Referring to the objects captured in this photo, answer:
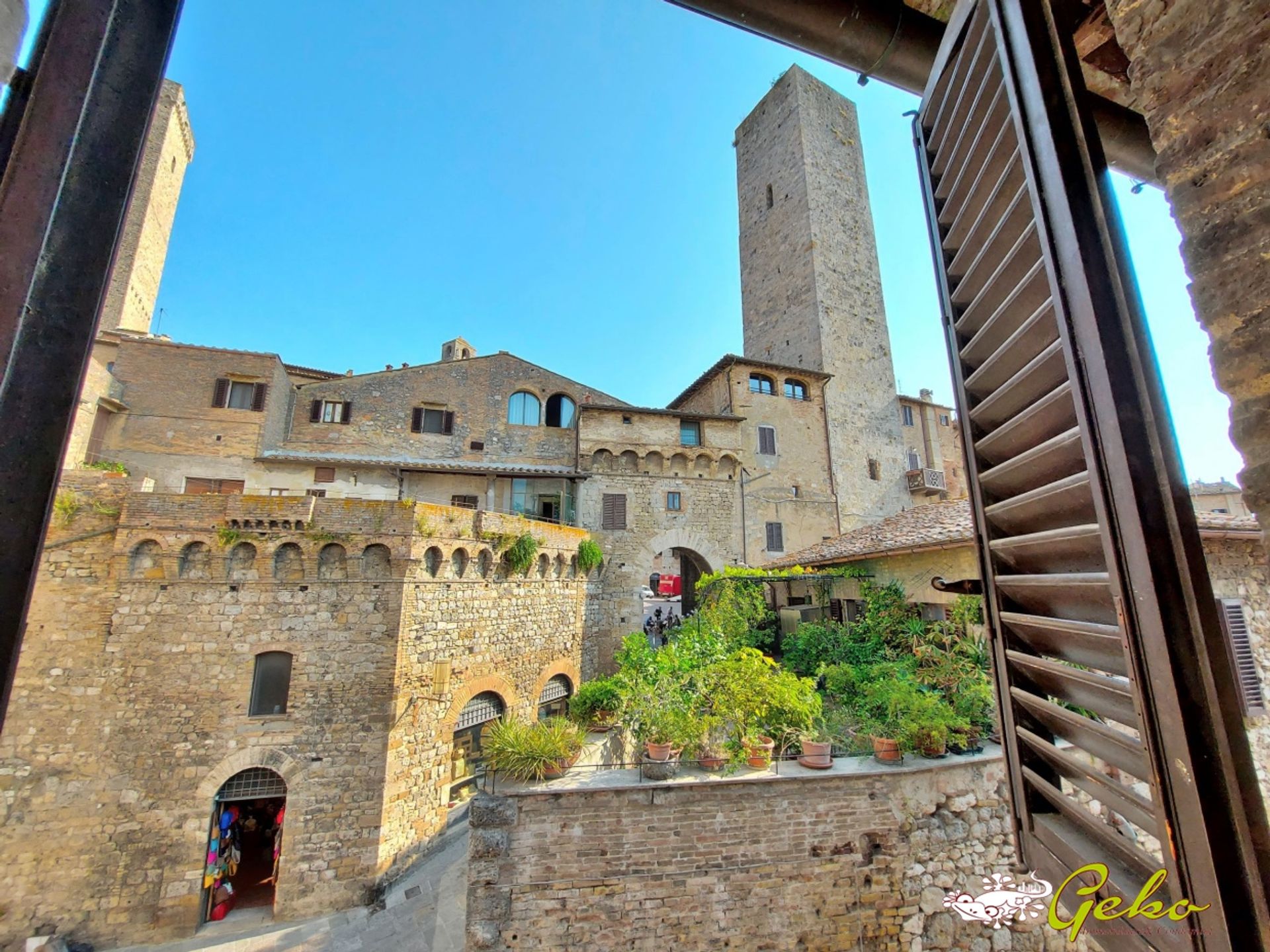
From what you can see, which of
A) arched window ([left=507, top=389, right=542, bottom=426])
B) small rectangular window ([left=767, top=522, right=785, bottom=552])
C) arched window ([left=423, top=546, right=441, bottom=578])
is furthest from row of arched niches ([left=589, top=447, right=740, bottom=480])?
arched window ([left=423, top=546, right=441, bottom=578])

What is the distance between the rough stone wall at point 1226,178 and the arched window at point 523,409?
60.2 feet

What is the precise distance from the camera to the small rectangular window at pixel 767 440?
18.7m

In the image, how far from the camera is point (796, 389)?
19.8m

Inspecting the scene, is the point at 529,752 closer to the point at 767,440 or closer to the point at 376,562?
the point at 376,562

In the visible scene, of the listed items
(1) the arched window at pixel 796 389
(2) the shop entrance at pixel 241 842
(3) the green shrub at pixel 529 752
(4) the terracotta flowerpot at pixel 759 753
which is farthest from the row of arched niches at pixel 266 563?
(1) the arched window at pixel 796 389

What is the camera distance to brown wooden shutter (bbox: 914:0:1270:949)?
121 centimetres

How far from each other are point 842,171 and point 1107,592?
26126 millimetres

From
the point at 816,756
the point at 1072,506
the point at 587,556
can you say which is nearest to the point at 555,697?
the point at 587,556

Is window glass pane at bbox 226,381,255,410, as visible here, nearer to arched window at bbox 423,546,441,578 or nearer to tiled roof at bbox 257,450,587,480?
tiled roof at bbox 257,450,587,480

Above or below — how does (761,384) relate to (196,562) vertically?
above

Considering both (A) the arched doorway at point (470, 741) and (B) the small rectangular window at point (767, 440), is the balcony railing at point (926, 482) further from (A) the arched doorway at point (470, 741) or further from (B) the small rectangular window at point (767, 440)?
(A) the arched doorway at point (470, 741)

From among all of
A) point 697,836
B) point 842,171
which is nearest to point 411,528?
point 697,836

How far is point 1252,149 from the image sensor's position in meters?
1.41

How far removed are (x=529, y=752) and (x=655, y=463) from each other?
12.3 meters
